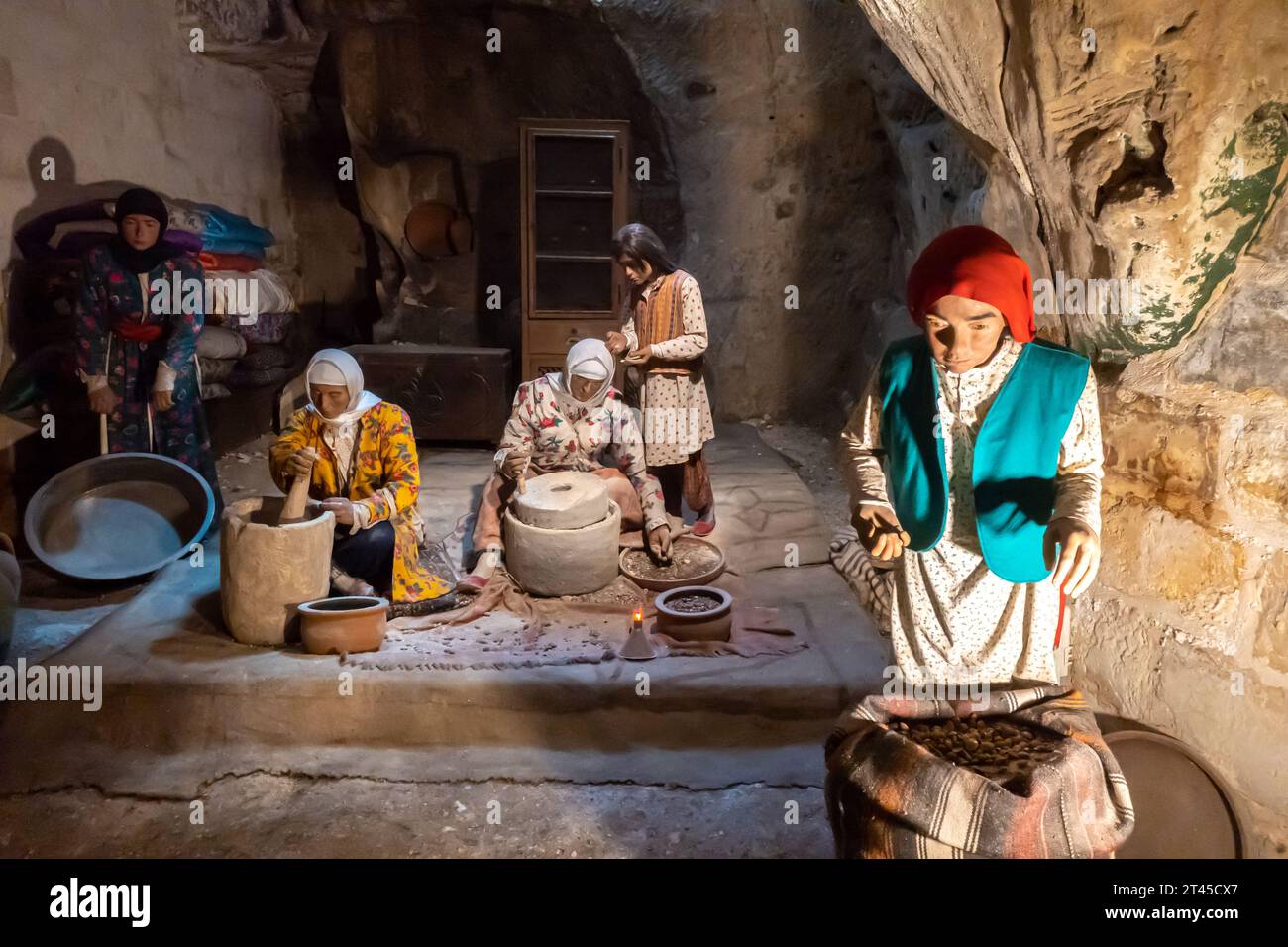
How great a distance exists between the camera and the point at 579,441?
17.2 ft

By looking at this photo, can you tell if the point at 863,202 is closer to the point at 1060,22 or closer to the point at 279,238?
the point at 279,238

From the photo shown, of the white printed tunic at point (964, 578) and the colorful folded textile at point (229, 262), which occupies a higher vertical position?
the colorful folded textile at point (229, 262)

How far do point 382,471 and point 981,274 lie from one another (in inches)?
125

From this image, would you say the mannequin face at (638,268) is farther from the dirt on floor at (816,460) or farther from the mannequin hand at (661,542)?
the dirt on floor at (816,460)

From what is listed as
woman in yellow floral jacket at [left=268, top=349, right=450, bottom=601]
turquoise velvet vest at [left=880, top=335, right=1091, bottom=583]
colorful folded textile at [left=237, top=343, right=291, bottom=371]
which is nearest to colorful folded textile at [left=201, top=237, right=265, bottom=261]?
colorful folded textile at [left=237, top=343, right=291, bottom=371]

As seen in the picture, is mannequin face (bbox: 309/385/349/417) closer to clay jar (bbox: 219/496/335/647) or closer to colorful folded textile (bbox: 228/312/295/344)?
clay jar (bbox: 219/496/335/647)

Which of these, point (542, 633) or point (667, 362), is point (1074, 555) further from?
point (667, 362)

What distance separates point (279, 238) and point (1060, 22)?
25.9ft

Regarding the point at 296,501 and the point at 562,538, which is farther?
the point at 562,538

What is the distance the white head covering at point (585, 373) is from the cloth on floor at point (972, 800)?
3027mm

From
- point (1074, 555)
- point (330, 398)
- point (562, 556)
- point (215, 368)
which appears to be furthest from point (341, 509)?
point (215, 368)

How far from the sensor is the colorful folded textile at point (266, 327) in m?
7.70

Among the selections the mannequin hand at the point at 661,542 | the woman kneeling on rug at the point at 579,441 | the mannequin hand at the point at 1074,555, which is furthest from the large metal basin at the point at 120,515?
the mannequin hand at the point at 1074,555

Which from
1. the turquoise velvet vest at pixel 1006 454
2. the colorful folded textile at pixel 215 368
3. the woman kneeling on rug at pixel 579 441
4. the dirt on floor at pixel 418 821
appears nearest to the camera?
the turquoise velvet vest at pixel 1006 454
